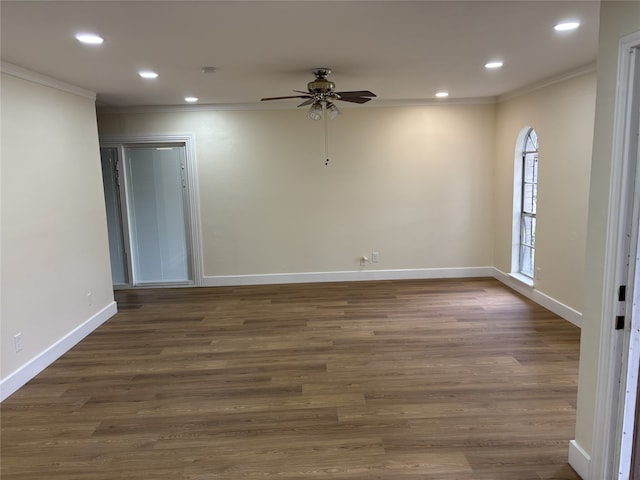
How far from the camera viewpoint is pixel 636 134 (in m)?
1.83

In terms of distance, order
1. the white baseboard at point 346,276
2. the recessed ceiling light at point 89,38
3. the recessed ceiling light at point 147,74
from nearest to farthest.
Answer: the recessed ceiling light at point 89,38 < the recessed ceiling light at point 147,74 < the white baseboard at point 346,276

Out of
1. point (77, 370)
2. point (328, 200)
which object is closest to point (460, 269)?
point (328, 200)

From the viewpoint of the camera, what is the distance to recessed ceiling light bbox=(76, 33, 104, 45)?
2.74m

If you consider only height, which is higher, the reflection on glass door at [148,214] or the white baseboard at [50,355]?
the reflection on glass door at [148,214]

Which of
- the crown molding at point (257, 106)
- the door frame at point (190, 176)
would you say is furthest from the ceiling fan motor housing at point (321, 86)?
the door frame at point (190, 176)

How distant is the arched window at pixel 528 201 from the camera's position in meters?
5.42

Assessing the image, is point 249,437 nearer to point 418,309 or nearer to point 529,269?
point 418,309

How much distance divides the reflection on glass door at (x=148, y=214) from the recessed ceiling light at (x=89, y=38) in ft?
10.6

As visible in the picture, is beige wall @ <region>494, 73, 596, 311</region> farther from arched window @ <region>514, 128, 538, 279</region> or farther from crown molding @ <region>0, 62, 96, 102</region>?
crown molding @ <region>0, 62, 96, 102</region>

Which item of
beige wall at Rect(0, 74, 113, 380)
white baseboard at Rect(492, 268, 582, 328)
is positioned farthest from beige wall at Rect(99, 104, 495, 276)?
beige wall at Rect(0, 74, 113, 380)

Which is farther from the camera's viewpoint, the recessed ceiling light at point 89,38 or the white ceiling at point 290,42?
the recessed ceiling light at point 89,38

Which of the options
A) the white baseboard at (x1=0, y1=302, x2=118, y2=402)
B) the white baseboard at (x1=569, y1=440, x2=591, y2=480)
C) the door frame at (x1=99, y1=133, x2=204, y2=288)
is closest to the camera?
the white baseboard at (x1=569, y1=440, x2=591, y2=480)

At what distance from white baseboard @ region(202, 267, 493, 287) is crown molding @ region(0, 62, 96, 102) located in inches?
113

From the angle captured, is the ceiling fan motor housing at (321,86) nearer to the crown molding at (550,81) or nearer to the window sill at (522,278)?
the crown molding at (550,81)
